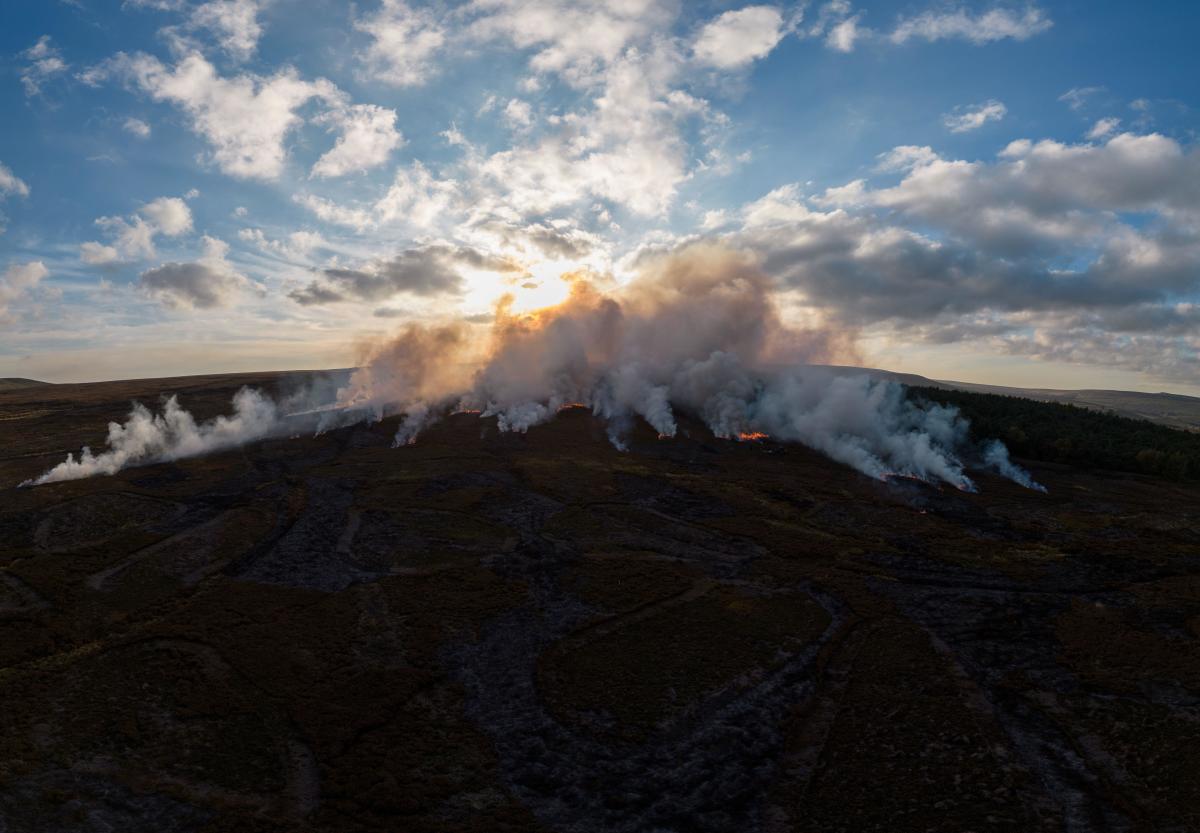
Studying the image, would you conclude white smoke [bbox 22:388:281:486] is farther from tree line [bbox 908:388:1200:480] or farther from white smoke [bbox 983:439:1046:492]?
tree line [bbox 908:388:1200:480]

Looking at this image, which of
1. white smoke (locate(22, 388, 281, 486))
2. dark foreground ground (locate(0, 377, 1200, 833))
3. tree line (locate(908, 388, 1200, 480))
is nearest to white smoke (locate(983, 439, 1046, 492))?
tree line (locate(908, 388, 1200, 480))

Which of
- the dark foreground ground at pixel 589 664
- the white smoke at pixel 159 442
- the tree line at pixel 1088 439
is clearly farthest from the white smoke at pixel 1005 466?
the white smoke at pixel 159 442

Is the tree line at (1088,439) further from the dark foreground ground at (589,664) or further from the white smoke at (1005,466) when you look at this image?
the dark foreground ground at (589,664)

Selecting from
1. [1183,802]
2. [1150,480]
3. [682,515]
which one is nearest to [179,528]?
[682,515]

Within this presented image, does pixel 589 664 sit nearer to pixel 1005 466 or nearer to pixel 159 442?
pixel 1005 466

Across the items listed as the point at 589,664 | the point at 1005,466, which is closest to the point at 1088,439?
the point at 1005,466
